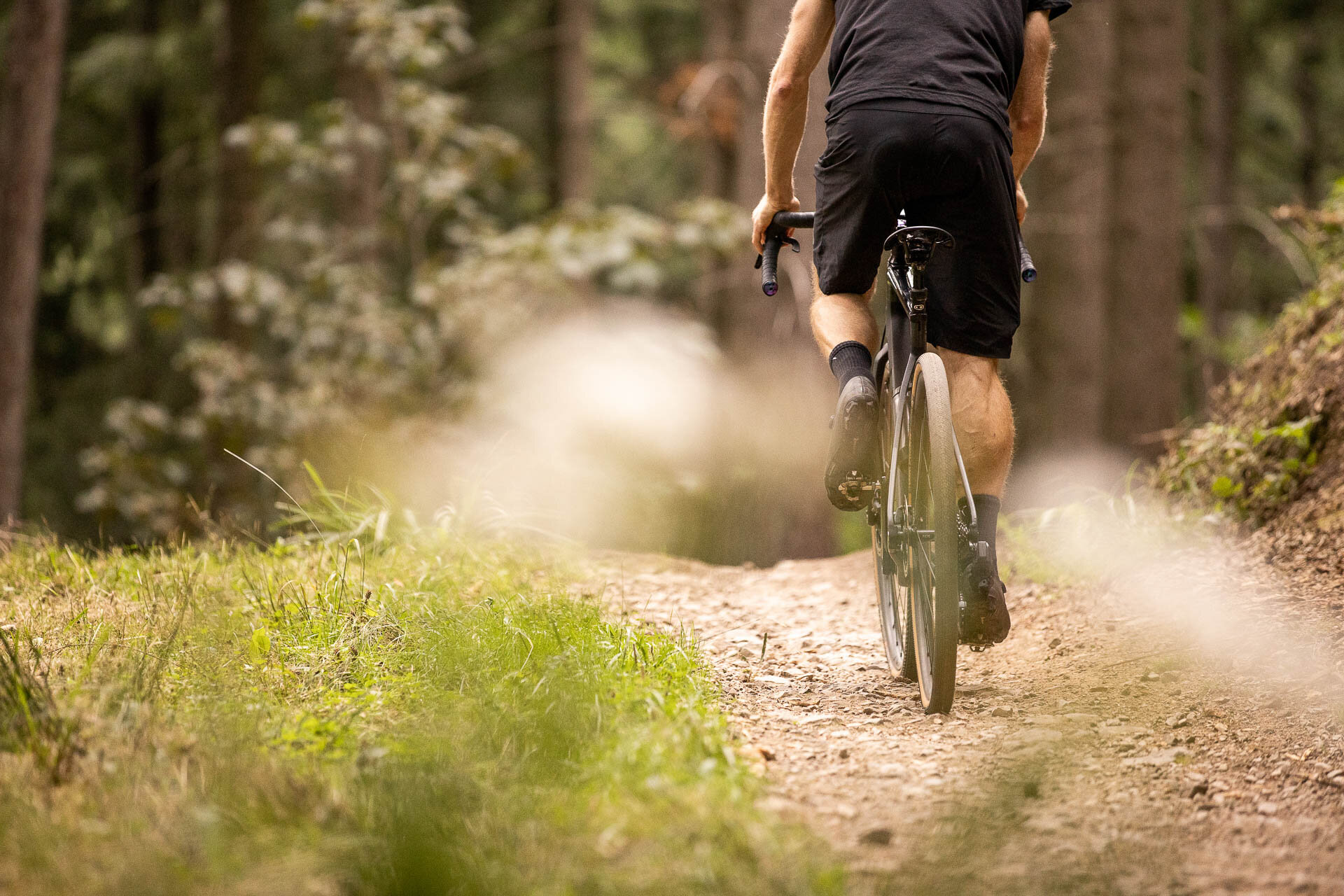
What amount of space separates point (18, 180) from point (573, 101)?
662 centimetres

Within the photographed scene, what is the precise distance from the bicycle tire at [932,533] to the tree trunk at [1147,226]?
22.6ft

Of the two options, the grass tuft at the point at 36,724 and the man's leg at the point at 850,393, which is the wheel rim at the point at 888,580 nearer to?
the man's leg at the point at 850,393

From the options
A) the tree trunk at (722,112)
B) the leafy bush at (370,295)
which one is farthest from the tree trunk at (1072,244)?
the tree trunk at (722,112)

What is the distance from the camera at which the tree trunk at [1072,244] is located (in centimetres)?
909

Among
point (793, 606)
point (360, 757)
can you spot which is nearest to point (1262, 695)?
point (793, 606)

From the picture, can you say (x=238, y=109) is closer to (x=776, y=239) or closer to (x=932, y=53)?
(x=776, y=239)

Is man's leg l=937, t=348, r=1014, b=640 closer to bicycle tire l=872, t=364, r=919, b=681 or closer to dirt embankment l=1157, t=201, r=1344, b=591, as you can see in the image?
bicycle tire l=872, t=364, r=919, b=681

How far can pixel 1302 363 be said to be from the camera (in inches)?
203

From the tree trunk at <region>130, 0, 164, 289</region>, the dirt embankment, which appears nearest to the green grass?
the dirt embankment

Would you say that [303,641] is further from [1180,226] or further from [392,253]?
[392,253]

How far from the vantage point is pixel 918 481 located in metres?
3.24

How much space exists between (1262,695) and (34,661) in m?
3.25

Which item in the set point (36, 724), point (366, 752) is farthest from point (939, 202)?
point (36, 724)

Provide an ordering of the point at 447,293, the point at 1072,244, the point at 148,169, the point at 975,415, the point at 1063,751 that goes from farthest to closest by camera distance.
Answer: the point at 148,169 → the point at 1072,244 → the point at 447,293 → the point at 975,415 → the point at 1063,751
